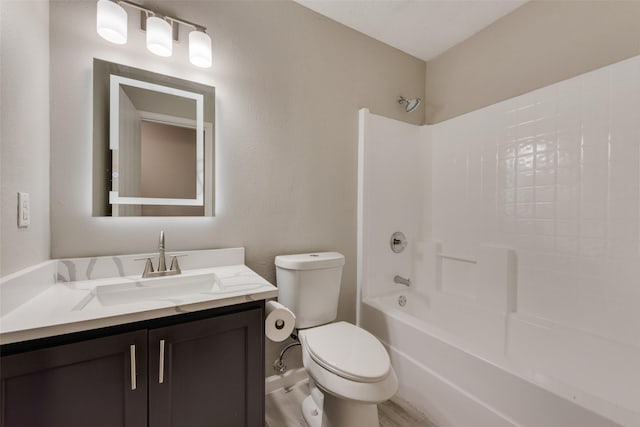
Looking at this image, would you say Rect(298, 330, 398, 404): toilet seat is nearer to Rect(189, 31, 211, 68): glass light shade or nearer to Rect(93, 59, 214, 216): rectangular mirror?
Rect(93, 59, 214, 216): rectangular mirror

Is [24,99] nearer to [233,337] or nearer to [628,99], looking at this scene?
[233,337]

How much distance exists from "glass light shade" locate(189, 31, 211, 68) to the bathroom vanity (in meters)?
1.06

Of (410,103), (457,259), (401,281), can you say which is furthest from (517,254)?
(410,103)

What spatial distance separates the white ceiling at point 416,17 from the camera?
175 cm

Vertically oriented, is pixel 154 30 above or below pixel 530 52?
below

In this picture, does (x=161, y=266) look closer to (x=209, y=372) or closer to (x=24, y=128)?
(x=209, y=372)

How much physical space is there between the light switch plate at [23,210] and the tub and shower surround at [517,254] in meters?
1.67

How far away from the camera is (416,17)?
1.86 m

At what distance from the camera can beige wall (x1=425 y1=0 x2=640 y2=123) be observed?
1442 mm

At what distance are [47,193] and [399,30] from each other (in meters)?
2.29

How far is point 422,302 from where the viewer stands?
2133 mm

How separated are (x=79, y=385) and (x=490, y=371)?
1.54 metres

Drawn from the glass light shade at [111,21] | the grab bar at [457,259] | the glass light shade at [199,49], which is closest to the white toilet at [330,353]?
the grab bar at [457,259]

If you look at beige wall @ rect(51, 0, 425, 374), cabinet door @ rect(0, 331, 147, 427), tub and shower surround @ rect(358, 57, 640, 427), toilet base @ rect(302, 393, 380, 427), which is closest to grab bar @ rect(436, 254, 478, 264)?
tub and shower surround @ rect(358, 57, 640, 427)
